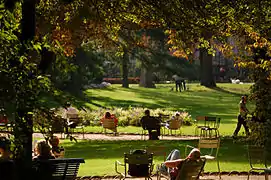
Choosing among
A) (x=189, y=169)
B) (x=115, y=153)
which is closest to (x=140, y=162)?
(x=189, y=169)

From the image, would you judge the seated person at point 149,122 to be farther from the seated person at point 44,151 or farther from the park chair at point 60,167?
the park chair at point 60,167

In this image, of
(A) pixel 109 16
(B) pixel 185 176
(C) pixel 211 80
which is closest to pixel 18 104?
(B) pixel 185 176

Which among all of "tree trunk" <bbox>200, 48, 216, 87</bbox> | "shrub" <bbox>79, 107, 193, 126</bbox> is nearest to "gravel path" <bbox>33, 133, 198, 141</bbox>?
"shrub" <bbox>79, 107, 193, 126</bbox>

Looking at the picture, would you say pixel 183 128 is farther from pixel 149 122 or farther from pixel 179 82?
pixel 179 82

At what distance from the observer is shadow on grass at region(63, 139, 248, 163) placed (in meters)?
20.2

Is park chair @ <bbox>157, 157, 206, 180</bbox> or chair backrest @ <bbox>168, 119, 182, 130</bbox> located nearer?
park chair @ <bbox>157, 157, 206, 180</bbox>

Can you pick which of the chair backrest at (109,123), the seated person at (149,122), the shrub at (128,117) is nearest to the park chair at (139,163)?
the seated person at (149,122)

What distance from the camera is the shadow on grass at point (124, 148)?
2017 cm

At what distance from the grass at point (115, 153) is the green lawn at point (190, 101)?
552cm

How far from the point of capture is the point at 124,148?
22.4 m

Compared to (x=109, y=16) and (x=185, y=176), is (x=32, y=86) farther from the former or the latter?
(x=109, y=16)

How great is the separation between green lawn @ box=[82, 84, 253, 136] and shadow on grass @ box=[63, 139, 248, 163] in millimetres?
5295

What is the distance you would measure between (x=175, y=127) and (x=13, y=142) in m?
18.7

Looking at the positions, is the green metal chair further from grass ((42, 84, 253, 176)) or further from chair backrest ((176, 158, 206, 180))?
grass ((42, 84, 253, 176))
